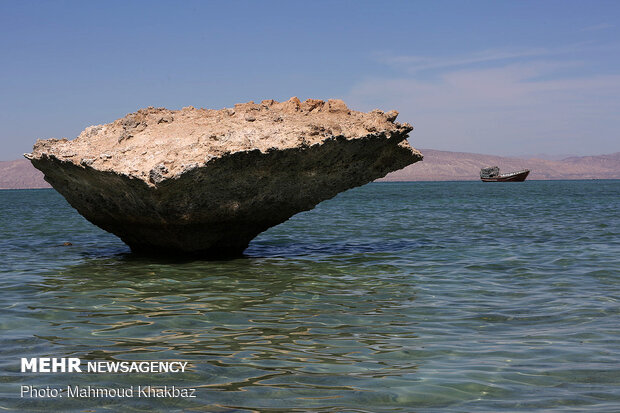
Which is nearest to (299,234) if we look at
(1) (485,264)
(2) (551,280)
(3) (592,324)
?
(1) (485,264)

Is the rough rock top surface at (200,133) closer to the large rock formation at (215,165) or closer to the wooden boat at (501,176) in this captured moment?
the large rock formation at (215,165)

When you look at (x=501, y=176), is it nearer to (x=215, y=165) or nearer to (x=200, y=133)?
(x=200, y=133)

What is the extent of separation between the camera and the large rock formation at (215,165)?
1041cm

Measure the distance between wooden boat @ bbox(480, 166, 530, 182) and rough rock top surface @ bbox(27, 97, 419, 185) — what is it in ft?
455

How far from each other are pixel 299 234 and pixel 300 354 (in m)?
13.6

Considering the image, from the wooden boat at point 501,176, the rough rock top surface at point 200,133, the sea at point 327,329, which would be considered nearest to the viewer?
the sea at point 327,329

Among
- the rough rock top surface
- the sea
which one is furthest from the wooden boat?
the rough rock top surface

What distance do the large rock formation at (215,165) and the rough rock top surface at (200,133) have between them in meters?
0.02

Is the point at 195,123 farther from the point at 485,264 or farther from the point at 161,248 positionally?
the point at 485,264

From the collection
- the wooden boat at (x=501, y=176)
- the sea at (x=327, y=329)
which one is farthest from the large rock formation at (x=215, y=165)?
the wooden boat at (x=501, y=176)

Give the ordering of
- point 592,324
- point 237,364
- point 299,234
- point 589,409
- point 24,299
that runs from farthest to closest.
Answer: point 299,234, point 24,299, point 592,324, point 237,364, point 589,409

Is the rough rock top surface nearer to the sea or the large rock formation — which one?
the large rock formation

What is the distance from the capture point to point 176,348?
6102 millimetres

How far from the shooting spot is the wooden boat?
5748 inches
